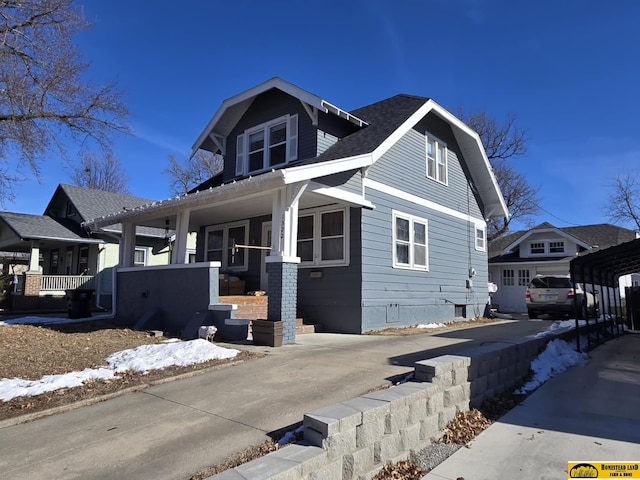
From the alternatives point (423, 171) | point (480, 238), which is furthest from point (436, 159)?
point (480, 238)

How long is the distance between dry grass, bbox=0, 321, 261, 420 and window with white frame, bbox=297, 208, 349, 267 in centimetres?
424

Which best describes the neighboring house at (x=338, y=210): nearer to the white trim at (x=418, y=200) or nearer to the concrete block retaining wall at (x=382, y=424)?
the white trim at (x=418, y=200)

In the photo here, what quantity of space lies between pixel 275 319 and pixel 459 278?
29.2 ft

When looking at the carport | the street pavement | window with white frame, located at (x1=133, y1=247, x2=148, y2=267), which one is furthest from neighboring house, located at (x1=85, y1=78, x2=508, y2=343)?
window with white frame, located at (x1=133, y1=247, x2=148, y2=267)

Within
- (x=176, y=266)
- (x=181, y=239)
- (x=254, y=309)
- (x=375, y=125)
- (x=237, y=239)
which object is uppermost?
(x=375, y=125)

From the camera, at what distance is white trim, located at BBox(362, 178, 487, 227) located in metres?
11.2

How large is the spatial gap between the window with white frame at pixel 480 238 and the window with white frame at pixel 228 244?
29.5 ft

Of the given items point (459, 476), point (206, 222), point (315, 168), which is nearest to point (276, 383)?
point (459, 476)

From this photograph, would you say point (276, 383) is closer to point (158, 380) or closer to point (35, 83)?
point (158, 380)

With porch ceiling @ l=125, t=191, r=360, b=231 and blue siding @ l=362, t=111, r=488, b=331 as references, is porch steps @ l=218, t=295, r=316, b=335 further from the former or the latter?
porch ceiling @ l=125, t=191, r=360, b=231

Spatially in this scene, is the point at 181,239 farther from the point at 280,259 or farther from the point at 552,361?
the point at 552,361

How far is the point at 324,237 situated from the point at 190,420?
24.4 ft

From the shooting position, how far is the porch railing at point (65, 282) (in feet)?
62.8

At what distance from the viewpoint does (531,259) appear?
78.0 feet
